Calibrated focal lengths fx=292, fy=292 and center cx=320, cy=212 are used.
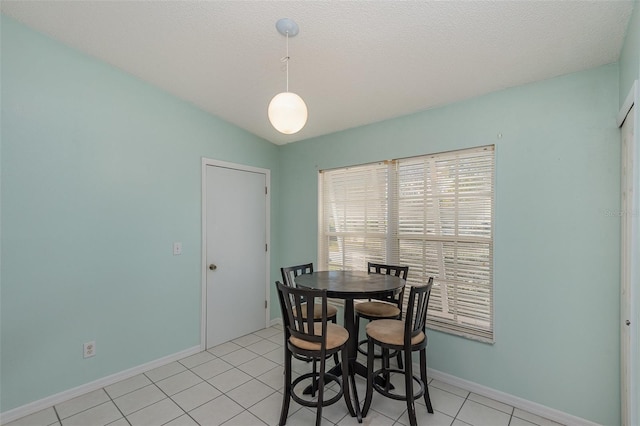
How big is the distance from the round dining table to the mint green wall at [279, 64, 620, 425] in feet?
2.62


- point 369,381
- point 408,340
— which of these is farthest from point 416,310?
point 369,381

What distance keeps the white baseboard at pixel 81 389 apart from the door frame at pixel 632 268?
356cm

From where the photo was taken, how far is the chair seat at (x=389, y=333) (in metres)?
2.07

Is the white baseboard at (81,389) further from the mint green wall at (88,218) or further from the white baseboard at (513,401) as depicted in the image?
the white baseboard at (513,401)

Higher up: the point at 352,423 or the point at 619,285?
the point at 619,285

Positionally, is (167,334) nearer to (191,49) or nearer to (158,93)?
(158,93)

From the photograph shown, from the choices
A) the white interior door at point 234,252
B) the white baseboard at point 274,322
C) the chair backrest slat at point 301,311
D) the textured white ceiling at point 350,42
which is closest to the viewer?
the textured white ceiling at point 350,42

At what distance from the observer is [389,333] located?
214 centimetres

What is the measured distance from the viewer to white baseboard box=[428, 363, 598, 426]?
208 centimetres

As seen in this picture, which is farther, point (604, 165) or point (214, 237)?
point (214, 237)

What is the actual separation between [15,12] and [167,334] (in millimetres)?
2927

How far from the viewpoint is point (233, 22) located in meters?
1.99

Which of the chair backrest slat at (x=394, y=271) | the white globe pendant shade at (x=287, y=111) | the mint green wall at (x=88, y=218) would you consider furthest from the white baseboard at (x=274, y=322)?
the white globe pendant shade at (x=287, y=111)

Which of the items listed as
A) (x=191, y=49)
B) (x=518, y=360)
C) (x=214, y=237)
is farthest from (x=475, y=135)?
(x=214, y=237)
